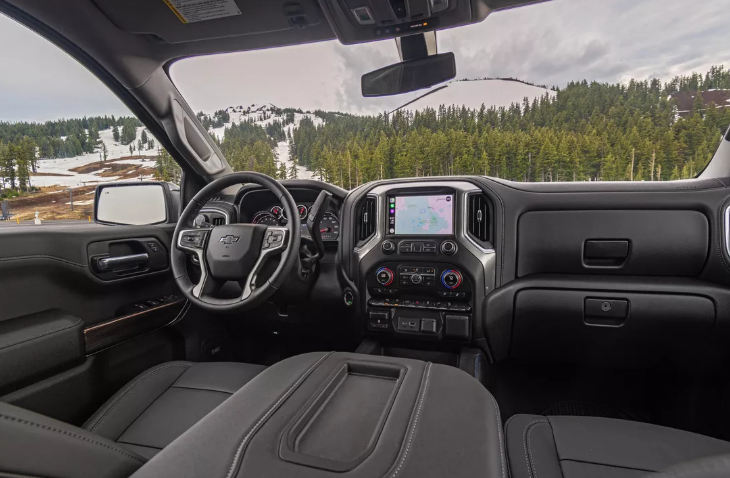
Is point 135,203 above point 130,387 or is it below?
above

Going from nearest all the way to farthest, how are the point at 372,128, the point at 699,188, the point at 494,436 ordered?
the point at 494,436 → the point at 699,188 → the point at 372,128

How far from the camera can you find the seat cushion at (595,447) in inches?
47.4

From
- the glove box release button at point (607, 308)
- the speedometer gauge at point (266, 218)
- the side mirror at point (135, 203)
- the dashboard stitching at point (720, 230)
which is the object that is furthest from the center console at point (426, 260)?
the side mirror at point (135, 203)

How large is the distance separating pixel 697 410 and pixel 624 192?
1.26 metres

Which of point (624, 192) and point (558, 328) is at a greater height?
point (624, 192)

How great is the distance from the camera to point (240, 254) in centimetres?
198

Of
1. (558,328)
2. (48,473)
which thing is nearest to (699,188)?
(558,328)

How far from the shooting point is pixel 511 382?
8.49 ft

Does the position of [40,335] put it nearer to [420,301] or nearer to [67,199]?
[67,199]

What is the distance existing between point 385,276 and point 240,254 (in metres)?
0.93

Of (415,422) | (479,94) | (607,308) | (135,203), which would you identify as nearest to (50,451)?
(415,422)

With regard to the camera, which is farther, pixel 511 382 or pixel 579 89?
pixel 511 382

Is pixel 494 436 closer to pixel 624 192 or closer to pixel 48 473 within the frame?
A: pixel 48 473

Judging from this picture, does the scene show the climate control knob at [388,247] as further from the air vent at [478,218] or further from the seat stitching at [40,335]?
the seat stitching at [40,335]
